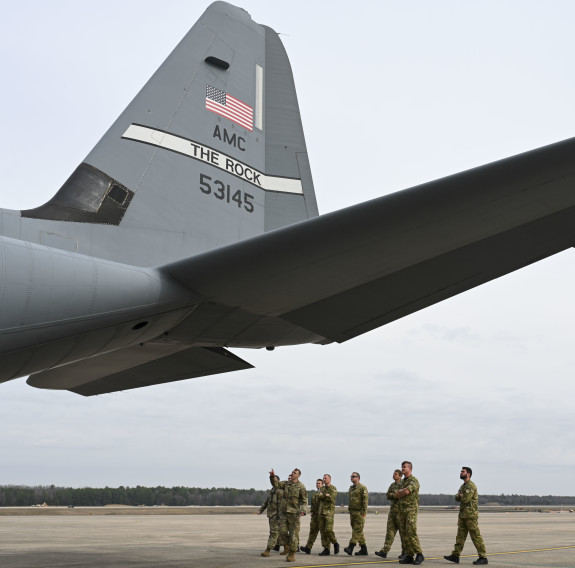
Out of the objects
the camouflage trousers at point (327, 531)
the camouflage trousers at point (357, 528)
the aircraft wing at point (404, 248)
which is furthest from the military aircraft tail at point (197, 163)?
the camouflage trousers at point (357, 528)

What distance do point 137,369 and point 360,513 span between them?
5.92 m

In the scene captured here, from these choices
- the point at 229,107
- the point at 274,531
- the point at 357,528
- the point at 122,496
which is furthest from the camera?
the point at 122,496

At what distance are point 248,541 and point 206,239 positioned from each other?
986 centimetres

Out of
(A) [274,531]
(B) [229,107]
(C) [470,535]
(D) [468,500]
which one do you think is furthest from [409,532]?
(B) [229,107]

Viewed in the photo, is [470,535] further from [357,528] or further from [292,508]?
[292,508]

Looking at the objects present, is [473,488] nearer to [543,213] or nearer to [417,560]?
[417,560]

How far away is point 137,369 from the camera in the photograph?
421 inches

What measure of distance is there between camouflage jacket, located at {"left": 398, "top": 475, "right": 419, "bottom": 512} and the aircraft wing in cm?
482

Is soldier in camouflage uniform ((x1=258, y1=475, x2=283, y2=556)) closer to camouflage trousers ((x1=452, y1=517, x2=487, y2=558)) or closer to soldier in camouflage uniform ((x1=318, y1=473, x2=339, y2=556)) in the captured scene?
soldier in camouflage uniform ((x1=318, y1=473, x2=339, y2=556))

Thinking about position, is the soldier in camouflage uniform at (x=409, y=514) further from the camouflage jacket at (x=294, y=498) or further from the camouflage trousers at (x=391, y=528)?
the camouflage jacket at (x=294, y=498)

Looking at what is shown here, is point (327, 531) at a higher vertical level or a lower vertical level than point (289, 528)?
lower

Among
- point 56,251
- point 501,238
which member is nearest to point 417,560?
point 501,238

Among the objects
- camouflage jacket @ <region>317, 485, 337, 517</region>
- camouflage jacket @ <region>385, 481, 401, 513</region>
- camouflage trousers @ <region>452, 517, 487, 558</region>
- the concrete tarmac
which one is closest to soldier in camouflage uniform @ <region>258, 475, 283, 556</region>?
the concrete tarmac

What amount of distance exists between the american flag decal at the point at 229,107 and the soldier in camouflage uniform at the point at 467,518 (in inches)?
287
